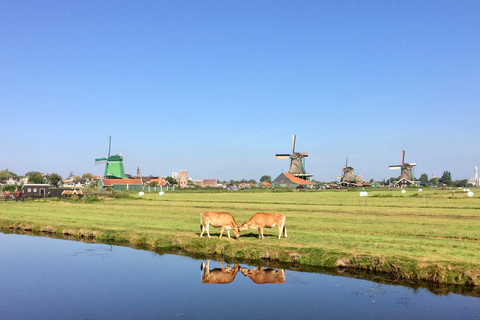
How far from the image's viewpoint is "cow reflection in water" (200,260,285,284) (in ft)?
59.3

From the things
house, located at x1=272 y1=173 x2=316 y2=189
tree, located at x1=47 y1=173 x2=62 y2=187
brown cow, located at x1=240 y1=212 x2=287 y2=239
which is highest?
house, located at x1=272 y1=173 x2=316 y2=189

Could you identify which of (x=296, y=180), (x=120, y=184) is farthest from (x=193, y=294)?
(x=296, y=180)

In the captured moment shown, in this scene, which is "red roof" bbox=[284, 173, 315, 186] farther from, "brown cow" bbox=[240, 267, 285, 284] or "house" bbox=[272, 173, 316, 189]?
"brown cow" bbox=[240, 267, 285, 284]

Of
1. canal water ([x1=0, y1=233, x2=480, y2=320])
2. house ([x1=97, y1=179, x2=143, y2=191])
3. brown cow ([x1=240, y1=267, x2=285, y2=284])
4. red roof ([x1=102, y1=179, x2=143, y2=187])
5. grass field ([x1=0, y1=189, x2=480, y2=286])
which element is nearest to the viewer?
canal water ([x1=0, y1=233, x2=480, y2=320])

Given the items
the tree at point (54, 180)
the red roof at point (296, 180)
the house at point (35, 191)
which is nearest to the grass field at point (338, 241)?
the house at point (35, 191)

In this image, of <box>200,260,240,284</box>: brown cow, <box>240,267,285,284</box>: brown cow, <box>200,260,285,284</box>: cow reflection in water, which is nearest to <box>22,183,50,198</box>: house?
<box>200,260,240,284</box>: brown cow

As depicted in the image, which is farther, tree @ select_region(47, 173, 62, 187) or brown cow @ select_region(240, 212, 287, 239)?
tree @ select_region(47, 173, 62, 187)

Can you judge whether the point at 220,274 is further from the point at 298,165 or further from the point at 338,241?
the point at 298,165

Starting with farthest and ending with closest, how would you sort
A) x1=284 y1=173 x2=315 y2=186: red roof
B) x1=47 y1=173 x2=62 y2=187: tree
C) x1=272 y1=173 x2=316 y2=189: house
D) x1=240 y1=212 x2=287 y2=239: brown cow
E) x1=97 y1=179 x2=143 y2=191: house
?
1. x1=47 y1=173 x2=62 y2=187: tree
2. x1=284 y1=173 x2=315 y2=186: red roof
3. x1=272 y1=173 x2=316 y2=189: house
4. x1=97 y1=179 x2=143 y2=191: house
5. x1=240 y1=212 x2=287 y2=239: brown cow

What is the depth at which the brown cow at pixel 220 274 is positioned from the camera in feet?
59.4

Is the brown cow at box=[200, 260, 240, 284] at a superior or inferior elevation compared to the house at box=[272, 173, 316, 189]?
inferior

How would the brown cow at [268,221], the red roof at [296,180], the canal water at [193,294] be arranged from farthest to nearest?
the red roof at [296,180], the brown cow at [268,221], the canal water at [193,294]

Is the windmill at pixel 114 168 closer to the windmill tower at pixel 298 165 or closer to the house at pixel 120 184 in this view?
the house at pixel 120 184

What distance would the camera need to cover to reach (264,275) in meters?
18.8
